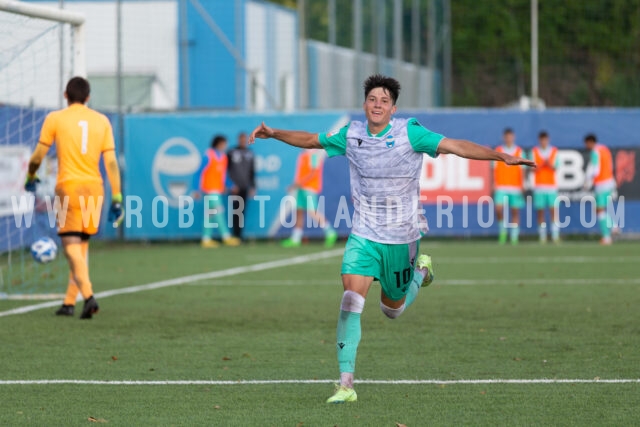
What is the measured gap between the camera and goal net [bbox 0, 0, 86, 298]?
46.3 ft

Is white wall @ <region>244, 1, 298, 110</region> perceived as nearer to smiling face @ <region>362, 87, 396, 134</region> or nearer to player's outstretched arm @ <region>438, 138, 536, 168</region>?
smiling face @ <region>362, 87, 396, 134</region>

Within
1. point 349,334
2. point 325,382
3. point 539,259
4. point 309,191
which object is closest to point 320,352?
point 325,382

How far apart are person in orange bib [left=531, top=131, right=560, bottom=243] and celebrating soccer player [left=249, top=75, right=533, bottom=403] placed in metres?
16.7

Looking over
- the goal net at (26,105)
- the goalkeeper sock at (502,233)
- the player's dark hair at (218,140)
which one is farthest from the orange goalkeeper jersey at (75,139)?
the goalkeeper sock at (502,233)

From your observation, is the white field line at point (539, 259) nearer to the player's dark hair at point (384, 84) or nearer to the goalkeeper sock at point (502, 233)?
the goalkeeper sock at point (502, 233)

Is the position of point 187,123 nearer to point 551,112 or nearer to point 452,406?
point 551,112

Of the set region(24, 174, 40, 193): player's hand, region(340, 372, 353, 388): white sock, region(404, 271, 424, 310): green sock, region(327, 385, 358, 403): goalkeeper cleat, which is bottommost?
region(327, 385, 358, 403): goalkeeper cleat

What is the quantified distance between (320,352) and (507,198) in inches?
614

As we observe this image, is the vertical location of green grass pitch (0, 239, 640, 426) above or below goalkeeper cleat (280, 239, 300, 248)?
below

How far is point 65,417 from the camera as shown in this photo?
7426mm

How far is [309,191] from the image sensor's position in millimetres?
24875

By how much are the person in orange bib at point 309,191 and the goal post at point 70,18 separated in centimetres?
1042

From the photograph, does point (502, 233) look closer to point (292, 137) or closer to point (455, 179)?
point (455, 179)

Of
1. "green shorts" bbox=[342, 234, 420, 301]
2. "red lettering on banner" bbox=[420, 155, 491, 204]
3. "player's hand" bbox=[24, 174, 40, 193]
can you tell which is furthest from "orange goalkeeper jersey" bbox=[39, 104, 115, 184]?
"red lettering on banner" bbox=[420, 155, 491, 204]
